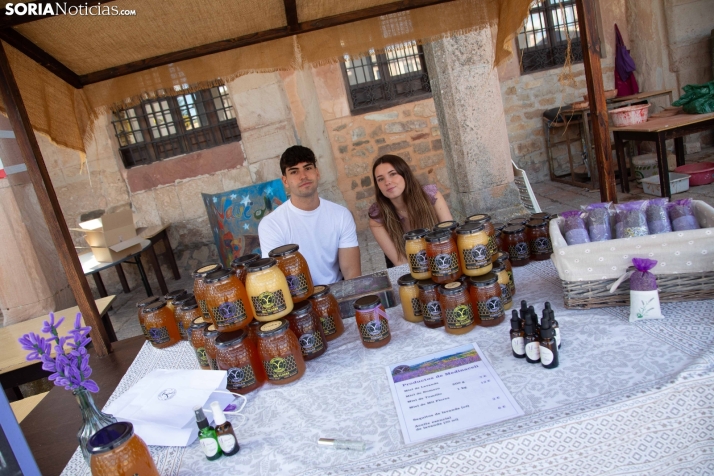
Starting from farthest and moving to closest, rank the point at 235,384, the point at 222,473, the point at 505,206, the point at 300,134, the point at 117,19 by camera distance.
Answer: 1. the point at 300,134
2. the point at 505,206
3. the point at 117,19
4. the point at 235,384
5. the point at 222,473

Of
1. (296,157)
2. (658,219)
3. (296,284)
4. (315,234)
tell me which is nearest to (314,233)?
(315,234)

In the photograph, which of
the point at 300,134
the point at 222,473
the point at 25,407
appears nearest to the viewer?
the point at 222,473

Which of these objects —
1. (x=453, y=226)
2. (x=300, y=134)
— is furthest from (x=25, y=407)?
(x=300, y=134)

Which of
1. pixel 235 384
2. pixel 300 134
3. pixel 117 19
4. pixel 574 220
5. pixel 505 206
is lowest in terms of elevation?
pixel 505 206

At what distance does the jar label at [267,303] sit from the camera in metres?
1.47

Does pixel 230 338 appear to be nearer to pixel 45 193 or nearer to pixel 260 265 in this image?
pixel 260 265

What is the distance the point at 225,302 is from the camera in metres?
1.46

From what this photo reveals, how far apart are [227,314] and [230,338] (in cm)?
8

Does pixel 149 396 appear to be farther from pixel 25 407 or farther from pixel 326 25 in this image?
pixel 326 25

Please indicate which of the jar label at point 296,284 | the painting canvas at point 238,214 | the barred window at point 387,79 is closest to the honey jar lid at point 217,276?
the jar label at point 296,284

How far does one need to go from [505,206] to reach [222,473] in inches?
152

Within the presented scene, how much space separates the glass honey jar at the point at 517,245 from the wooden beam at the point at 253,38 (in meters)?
1.28

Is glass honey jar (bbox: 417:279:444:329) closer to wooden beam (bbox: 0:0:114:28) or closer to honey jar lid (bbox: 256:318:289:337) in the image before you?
honey jar lid (bbox: 256:318:289:337)

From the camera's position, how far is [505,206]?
14.7 ft
